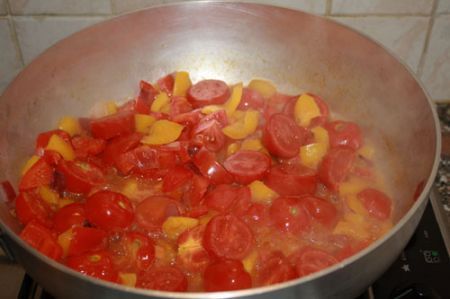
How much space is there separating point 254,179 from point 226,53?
446 millimetres

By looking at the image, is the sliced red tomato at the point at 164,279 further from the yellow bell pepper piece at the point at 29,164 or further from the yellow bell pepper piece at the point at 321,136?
the yellow bell pepper piece at the point at 321,136

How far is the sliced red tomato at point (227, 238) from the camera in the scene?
1.07 m

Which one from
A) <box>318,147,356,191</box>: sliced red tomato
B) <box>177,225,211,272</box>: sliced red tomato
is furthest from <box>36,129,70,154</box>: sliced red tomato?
<box>318,147,356,191</box>: sliced red tomato

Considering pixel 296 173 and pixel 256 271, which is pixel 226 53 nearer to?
pixel 296 173

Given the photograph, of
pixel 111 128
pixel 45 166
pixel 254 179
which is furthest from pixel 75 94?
pixel 254 179

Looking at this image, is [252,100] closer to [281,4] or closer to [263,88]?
[263,88]

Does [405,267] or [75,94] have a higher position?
[75,94]

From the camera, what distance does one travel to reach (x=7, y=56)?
1563 millimetres

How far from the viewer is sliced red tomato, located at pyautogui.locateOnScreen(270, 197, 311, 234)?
114cm

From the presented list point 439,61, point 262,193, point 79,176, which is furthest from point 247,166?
point 439,61

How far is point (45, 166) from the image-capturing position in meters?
1.23

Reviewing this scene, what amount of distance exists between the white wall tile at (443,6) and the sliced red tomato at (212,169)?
0.76 m

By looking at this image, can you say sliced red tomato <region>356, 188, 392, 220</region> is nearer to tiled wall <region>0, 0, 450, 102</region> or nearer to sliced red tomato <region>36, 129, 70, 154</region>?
tiled wall <region>0, 0, 450, 102</region>

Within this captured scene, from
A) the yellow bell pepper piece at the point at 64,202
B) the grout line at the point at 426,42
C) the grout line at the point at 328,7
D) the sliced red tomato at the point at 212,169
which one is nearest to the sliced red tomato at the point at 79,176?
the yellow bell pepper piece at the point at 64,202
